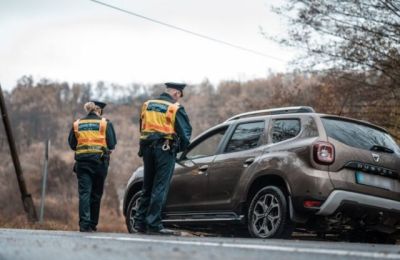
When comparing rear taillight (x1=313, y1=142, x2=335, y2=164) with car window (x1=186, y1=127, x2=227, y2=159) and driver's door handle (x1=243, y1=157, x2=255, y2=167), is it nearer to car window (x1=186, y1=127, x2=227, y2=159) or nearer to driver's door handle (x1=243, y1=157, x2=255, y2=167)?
driver's door handle (x1=243, y1=157, x2=255, y2=167)

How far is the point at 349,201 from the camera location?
7.37 m

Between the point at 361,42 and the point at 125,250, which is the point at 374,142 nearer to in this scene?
the point at 125,250

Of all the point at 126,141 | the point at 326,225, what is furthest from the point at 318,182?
the point at 126,141

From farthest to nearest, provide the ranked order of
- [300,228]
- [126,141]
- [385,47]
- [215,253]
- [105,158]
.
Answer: [126,141] < [385,47] < [105,158] < [300,228] < [215,253]

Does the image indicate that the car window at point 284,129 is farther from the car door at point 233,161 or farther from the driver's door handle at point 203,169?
the driver's door handle at point 203,169

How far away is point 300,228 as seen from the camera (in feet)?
25.9

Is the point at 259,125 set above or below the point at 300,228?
above

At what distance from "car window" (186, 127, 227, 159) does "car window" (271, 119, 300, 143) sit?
1057 millimetres

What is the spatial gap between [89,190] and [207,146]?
178 cm

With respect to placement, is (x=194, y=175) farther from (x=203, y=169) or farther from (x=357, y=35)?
(x=357, y=35)

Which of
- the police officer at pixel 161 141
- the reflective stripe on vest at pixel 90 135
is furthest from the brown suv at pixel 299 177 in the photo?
the reflective stripe on vest at pixel 90 135

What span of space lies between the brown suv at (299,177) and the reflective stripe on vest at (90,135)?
1.57m

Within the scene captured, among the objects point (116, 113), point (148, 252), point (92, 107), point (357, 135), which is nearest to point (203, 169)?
point (92, 107)

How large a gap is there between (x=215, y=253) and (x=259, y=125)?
4481 millimetres
